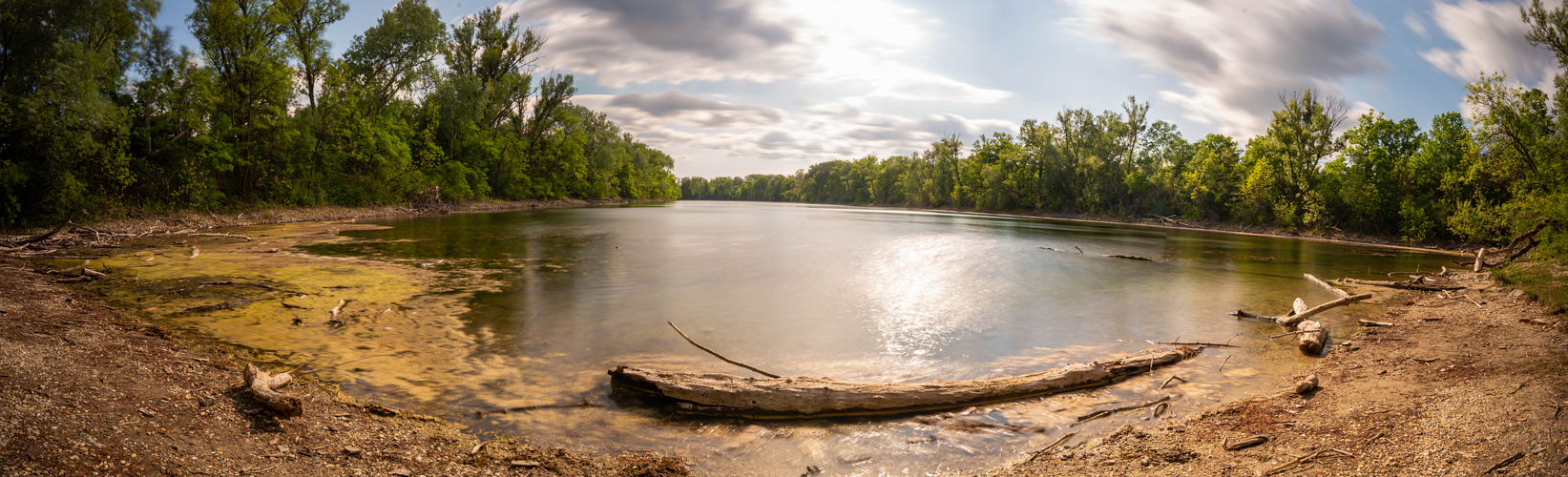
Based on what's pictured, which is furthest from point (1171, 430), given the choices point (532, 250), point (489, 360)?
point (532, 250)

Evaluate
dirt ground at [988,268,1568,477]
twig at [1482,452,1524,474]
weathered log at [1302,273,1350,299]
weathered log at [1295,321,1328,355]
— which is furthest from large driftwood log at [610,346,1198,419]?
weathered log at [1302,273,1350,299]

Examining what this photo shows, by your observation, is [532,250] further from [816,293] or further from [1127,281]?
[1127,281]

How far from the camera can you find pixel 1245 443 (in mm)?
4754

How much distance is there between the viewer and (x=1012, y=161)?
3361 inches

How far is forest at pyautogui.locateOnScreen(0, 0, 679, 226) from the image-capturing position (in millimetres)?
18109

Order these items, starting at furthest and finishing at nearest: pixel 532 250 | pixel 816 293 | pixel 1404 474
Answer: pixel 532 250, pixel 816 293, pixel 1404 474

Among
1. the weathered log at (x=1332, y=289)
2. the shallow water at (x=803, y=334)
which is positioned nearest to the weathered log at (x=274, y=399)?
the shallow water at (x=803, y=334)

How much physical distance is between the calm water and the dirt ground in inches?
21.5

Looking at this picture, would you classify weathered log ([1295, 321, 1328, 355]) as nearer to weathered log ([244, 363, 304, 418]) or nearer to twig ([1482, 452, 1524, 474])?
twig ([1482, 452, 1524, 474])

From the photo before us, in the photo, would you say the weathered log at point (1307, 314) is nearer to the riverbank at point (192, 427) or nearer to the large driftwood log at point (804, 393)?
the large driftwood log at point (804, 393)

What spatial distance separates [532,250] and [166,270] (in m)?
9.18

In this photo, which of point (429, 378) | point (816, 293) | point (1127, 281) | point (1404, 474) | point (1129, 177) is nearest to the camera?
point (1404, 474)

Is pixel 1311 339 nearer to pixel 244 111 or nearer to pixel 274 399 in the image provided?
pixel 274 399

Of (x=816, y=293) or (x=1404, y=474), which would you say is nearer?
(x=1404, y=474)
